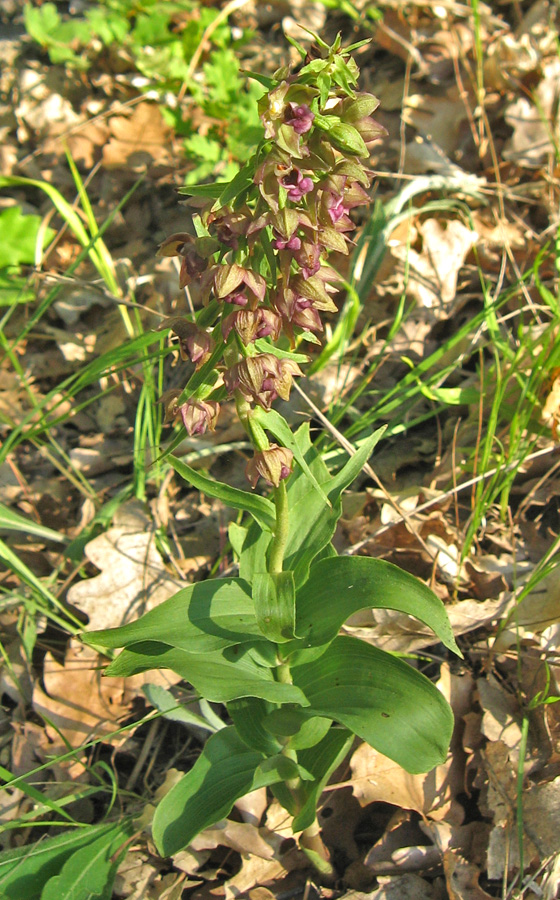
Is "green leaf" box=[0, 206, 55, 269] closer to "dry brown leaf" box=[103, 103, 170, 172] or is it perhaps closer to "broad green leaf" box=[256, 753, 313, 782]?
"dry brown leaf" box=[103, 103, 170, 172]

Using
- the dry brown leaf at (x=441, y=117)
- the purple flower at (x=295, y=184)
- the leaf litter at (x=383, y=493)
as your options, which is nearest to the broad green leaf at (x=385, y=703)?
the leaf litter at (x=383, y=493)

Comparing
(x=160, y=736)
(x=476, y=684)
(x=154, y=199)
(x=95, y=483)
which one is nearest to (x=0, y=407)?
(x=95, y=483)

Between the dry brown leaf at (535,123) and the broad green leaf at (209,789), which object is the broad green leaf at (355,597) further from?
the dry brown leaf at (535,123)

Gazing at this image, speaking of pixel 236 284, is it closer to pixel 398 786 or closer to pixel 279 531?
pixel 279 531

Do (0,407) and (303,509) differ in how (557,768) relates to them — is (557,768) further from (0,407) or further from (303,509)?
(0,407)

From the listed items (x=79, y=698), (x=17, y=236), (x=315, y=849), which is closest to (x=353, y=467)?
(x=315, y=849)

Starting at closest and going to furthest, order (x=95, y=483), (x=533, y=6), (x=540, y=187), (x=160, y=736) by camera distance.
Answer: (x=160, y=736), (x=95, y=483), (x=540, y=187), (x=533, y=6)
